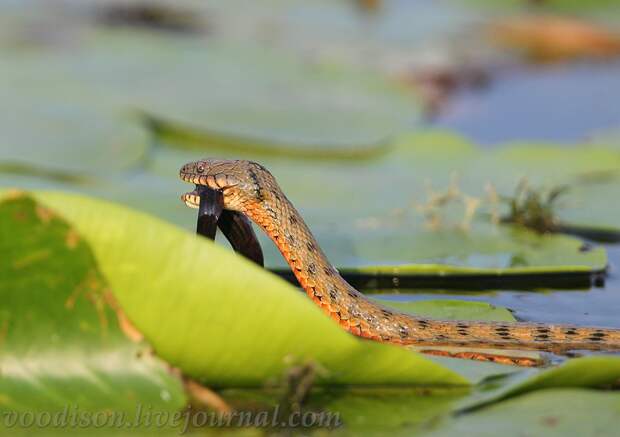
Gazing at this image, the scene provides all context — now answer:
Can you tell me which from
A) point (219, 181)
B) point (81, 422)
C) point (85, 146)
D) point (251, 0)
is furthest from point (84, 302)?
point (251, 0)

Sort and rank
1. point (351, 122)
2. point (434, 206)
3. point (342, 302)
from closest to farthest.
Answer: point (342, 302)
point (434, 206)
point (351, 122)

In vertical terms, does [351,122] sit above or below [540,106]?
below

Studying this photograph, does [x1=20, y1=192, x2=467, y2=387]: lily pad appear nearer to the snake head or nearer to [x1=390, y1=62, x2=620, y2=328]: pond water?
the snake head

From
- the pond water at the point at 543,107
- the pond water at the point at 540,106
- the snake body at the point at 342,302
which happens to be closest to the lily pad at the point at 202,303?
the snake body at the point at 342,302

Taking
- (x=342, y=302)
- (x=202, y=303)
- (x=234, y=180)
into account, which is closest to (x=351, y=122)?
(x=234, y=180)

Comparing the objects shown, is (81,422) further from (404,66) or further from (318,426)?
(404,66)

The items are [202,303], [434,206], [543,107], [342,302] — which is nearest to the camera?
[202,303]

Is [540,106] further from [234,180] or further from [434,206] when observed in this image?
[234,180]

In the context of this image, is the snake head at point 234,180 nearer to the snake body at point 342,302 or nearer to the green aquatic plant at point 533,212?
the snake body at point 342,302
